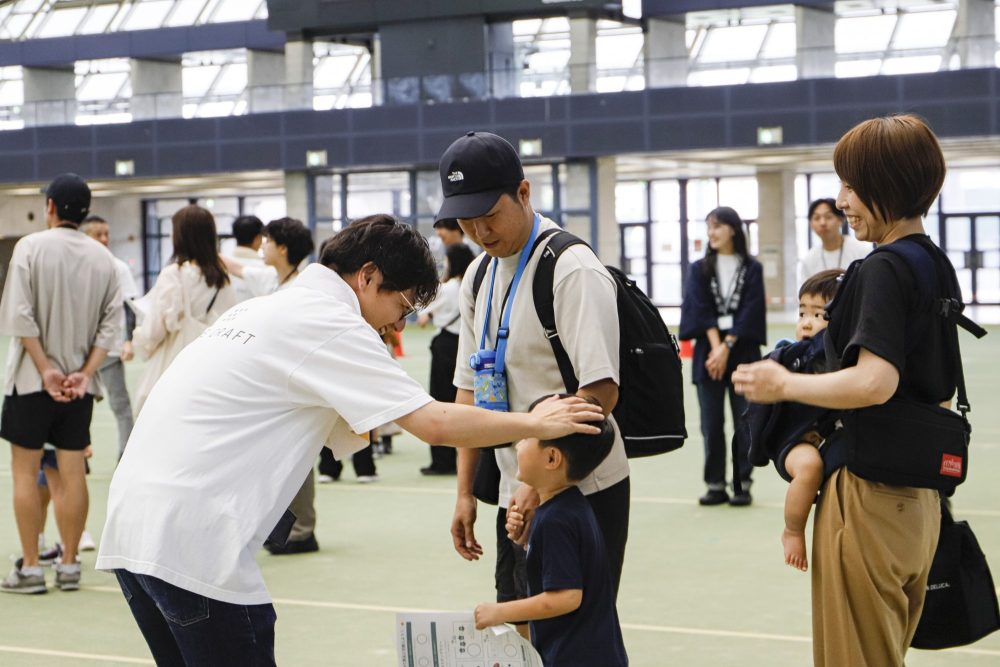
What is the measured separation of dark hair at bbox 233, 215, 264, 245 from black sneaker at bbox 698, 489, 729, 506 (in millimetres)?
3402

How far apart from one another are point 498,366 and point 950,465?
1334 mm

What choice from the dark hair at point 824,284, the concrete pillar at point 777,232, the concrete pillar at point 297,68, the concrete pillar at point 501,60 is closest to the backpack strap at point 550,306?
the dark hair at point 824,284

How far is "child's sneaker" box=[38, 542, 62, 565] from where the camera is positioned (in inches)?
304

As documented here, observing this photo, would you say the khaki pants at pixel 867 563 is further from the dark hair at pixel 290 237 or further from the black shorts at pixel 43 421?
the dark hair at pixel 290 237

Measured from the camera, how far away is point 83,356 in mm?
7051

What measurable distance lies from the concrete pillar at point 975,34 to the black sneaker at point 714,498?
80.8 ft

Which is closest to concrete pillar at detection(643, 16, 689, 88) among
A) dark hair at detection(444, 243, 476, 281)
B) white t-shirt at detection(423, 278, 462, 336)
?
white t-shirt at detection(423, 278, 462, 336)

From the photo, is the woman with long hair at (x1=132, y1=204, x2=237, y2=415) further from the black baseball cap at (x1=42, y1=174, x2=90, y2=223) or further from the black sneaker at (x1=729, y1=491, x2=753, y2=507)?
the black sneaker at (x1=729, y1=491, x2=753, y2=507)

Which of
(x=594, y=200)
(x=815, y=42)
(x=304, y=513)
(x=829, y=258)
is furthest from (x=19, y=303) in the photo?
(x=815, y=42)

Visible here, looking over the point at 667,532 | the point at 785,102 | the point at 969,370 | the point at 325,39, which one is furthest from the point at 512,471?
the point at 325,39

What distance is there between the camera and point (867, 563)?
3.44m

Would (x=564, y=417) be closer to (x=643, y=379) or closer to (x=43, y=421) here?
(x=643, y=379)

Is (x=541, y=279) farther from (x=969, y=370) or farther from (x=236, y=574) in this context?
(x=969, y=370)

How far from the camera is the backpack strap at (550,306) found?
4.02m
